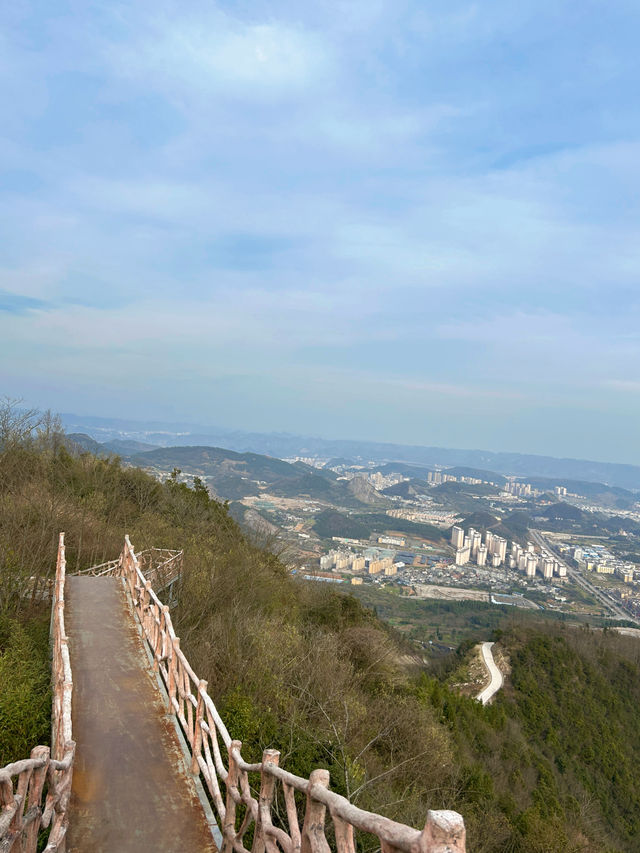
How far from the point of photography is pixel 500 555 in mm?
127875

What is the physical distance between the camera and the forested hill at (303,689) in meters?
10.3

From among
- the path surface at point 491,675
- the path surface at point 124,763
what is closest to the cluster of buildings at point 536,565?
the path surface at point 491,675

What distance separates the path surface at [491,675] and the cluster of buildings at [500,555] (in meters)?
71.1

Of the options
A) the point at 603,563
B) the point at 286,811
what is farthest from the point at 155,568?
the point at 603,563

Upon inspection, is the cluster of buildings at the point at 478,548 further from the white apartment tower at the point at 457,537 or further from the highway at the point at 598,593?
the highway at the point at 598,593

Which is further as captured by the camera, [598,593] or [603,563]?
[603,563]

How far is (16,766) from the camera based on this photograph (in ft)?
10.6

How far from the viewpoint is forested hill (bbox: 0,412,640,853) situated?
1026 cm

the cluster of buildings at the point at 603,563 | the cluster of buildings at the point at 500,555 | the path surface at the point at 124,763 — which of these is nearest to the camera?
the path surface at the point at 124,763

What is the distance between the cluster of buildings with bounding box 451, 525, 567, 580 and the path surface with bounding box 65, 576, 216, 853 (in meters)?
122

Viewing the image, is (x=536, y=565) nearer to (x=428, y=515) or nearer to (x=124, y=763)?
(x=428, y=515)

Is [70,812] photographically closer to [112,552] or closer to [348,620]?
[112,552]

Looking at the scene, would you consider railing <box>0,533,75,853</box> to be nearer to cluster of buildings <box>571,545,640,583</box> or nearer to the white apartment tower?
cluster of buildings <box>571,545,640,583</box>

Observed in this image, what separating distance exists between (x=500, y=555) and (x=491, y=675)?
88.3 metres
